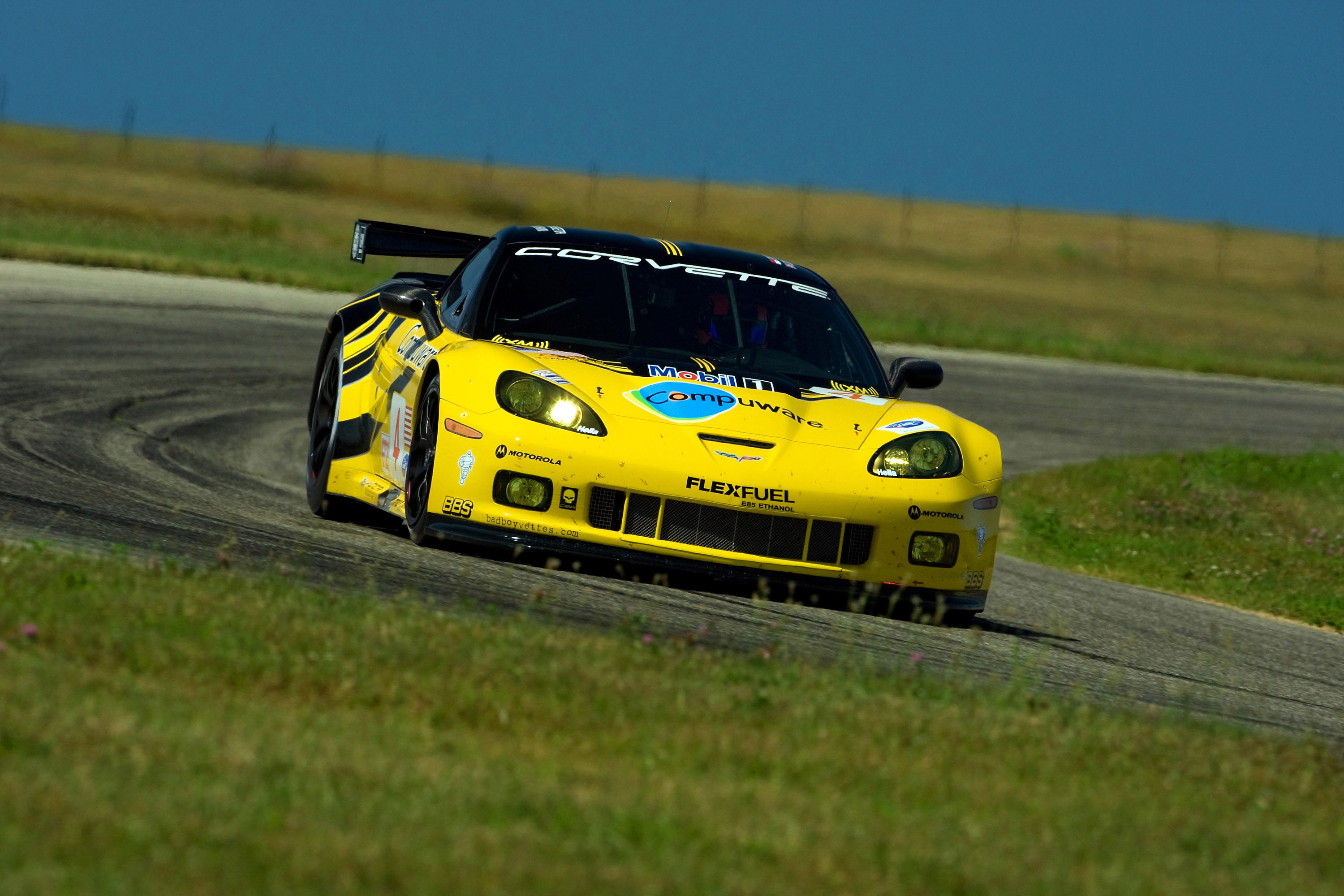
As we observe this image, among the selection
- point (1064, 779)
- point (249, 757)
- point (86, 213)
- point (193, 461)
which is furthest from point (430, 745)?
point (86, 213)

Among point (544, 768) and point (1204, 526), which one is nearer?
point (544, 768)

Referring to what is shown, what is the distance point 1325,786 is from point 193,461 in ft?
23.0

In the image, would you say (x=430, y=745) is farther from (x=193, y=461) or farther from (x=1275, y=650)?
(x=193, y=461)

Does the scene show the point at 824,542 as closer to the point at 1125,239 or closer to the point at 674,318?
the point at 674,318

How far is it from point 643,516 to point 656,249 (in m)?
2.03

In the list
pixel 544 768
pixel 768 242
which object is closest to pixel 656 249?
pixel 544 768

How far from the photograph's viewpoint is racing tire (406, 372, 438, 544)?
6.72 meters

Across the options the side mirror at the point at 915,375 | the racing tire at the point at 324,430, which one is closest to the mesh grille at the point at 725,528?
the side mirror at the point at 915,375

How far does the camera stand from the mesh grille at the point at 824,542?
21.5 feet

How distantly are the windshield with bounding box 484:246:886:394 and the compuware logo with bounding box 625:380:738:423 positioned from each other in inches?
17.9

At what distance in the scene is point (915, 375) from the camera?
7.74 metres

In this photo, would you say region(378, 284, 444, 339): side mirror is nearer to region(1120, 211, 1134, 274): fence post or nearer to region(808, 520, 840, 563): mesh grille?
region(808, 520, 840, 563): mesh grille

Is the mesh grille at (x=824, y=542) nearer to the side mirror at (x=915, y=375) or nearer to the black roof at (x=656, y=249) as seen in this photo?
the side mirror at (x=915, y=375)

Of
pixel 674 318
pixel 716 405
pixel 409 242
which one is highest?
pixel 409 242
